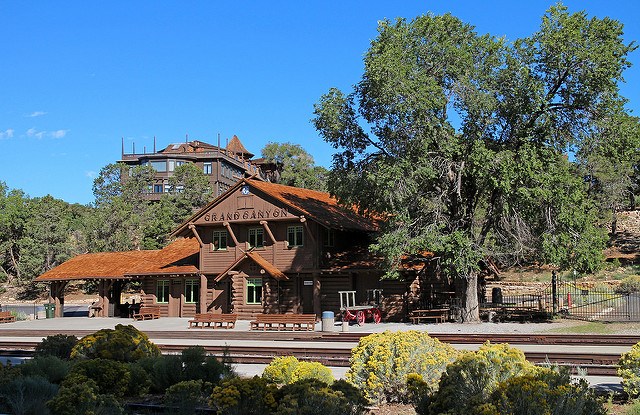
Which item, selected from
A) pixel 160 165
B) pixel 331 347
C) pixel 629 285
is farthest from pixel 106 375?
pixel 160 165

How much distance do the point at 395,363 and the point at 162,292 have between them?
3427 centimetres

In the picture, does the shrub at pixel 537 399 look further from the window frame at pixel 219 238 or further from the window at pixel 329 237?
the window frame at pixel 219 238

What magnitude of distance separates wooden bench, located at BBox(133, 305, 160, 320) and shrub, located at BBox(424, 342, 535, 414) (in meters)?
33.5

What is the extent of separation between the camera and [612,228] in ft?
227

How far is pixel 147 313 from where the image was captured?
132 feet

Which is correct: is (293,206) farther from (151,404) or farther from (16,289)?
(16,289)

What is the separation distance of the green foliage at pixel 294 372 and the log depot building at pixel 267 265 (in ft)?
68.7

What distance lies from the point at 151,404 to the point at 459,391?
5562mm

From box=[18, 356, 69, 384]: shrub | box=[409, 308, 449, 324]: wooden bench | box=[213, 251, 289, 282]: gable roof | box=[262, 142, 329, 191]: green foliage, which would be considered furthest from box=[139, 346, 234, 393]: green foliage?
box=[262, 142, 329, 191]: green foliage

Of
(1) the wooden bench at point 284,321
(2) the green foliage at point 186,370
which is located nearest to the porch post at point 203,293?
(1) the wooden bench at point 284,321

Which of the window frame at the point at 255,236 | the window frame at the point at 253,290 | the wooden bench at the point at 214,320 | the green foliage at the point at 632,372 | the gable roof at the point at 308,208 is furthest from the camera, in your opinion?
the window frame at the point at 255,236

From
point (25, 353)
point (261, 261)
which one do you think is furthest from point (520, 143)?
point (25, 353)

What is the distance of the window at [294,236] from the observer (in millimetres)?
37469

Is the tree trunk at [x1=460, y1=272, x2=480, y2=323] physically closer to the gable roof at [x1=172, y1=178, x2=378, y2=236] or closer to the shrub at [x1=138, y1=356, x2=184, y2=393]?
the gable roof at [x1=172, y1=178, x2=378, y2=236]
